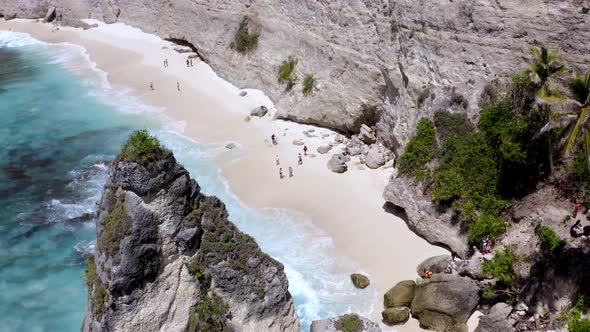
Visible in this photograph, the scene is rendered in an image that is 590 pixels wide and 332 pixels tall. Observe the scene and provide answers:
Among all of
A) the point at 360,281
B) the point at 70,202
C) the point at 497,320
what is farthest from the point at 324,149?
the point at 497,320

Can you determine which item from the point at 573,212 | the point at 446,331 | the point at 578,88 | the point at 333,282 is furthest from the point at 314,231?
the point at 578,88

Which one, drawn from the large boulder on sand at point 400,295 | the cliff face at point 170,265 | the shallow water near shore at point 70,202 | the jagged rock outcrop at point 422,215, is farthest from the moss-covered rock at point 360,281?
the cliff face at point 170,265

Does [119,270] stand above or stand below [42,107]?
above

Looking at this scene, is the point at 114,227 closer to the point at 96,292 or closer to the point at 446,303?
the point at 96,292

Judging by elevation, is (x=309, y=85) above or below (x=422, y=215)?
above

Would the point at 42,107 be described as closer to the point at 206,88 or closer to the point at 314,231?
the point at 206,88

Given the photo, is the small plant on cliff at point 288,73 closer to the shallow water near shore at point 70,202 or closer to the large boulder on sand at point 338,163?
the shallow water near shore at point 70,202

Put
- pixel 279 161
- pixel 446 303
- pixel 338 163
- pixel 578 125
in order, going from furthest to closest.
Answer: pixel 279 161 < pixel 338 163 < pixel 446 303 < pixel 578 125

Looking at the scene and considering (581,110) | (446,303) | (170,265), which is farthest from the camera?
(446,303)
